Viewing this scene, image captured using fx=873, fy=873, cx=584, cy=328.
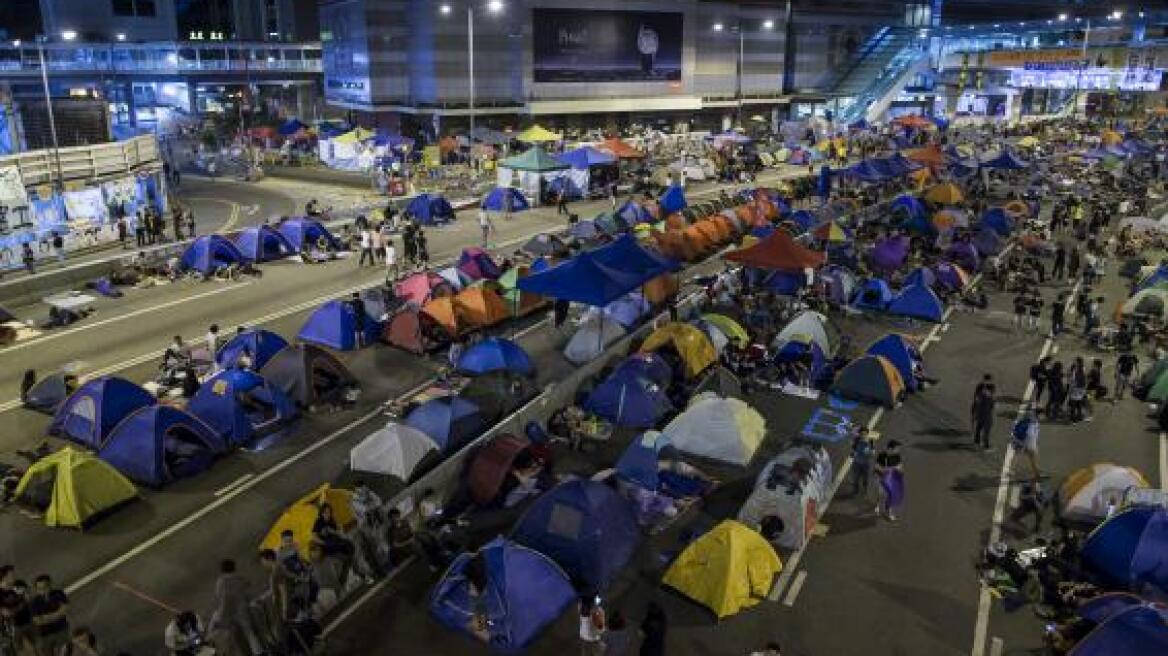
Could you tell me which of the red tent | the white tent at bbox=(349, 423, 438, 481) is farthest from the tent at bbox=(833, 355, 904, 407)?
the white tent at bbox=(349, 423, 438, 481)

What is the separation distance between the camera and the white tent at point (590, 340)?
22.2 m

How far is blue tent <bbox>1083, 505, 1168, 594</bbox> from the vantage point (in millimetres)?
12602

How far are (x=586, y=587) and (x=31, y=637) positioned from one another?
713 cm

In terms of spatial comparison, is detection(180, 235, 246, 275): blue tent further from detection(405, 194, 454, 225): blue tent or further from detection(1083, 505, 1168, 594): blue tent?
detection(1083, 505, 1168, 594): blue tent

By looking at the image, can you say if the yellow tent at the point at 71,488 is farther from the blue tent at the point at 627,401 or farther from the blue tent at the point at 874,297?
the blue tent at the point at 874,297

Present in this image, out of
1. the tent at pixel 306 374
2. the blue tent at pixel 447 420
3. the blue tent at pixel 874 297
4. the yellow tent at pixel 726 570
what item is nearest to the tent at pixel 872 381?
the blue tent at pixel 874 297

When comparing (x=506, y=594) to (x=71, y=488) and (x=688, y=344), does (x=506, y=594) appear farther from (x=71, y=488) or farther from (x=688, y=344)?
(x=688, y=344)

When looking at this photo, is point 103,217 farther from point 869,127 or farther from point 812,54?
point 812,54

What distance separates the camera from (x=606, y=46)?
2904 inches

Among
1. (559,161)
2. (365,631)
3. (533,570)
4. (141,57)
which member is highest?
(141,57)

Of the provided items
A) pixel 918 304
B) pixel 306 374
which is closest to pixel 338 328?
pixel 306 374

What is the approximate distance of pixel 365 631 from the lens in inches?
473

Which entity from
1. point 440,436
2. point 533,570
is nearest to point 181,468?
point 440,436

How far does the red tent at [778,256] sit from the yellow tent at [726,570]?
13004 millimetres
